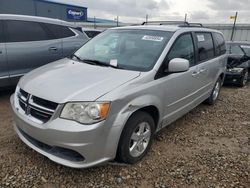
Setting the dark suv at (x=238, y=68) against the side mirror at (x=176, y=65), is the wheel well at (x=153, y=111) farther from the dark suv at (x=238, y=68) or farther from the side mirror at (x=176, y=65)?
the dark suv at (x=238, y=68)

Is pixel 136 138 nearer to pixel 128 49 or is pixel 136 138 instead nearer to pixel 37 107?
pixel 37 107

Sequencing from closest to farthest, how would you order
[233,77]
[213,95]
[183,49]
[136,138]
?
1. [136,138]
2. [183,49]
3. [213,95]
4. [233,77]

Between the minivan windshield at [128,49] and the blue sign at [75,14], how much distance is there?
27357 mm

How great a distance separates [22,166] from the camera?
277cm

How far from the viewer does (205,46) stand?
4.47 metres

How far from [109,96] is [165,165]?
1.26 meters

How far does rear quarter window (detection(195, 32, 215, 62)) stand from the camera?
165 inches

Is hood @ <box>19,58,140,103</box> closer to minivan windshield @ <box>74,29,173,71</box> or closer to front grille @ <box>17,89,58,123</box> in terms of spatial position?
front grille @ <box>17,89,58,123</box>

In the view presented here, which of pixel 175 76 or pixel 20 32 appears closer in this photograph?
pixel 175 76

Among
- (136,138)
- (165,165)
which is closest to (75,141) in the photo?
(136,138)

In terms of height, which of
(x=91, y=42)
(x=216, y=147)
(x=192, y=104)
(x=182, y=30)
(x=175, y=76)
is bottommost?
(x=216, y=147)

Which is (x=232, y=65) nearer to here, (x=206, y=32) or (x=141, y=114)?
(x=206, y=32)

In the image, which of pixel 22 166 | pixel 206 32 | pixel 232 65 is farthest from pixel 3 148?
pixel 232 65

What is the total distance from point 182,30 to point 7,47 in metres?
3.29
